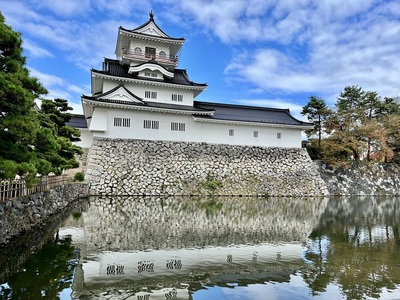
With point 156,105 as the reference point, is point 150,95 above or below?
above

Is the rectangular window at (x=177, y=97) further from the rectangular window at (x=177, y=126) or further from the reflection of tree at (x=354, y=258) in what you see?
the reflection of tree at (x=354, y=258)

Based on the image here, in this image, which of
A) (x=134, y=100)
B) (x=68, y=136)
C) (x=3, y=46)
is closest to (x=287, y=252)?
(x=3, y=46)

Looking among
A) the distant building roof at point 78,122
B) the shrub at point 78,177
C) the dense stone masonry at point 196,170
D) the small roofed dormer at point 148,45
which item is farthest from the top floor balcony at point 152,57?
the shrub at point 78,177

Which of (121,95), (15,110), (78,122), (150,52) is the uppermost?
(150,52)

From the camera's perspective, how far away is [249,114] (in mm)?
24875

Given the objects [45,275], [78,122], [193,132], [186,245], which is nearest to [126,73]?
[78,122]

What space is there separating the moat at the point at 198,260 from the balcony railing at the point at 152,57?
52.3ft

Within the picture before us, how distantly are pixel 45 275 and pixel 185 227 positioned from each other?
16.7ft

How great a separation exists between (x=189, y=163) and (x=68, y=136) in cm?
837

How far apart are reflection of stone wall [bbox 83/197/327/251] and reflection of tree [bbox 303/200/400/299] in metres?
0.96

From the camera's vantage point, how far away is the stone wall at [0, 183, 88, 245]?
7.29 m

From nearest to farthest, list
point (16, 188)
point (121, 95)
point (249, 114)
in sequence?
point (16, 188), point (121, 95), point (249, 114)

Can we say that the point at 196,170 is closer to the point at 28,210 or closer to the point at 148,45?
the point at 148,45

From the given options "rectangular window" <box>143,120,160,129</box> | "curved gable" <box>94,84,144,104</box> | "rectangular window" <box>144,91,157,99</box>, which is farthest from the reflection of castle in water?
"rectangular window" <box>144,91,157,99</box>
